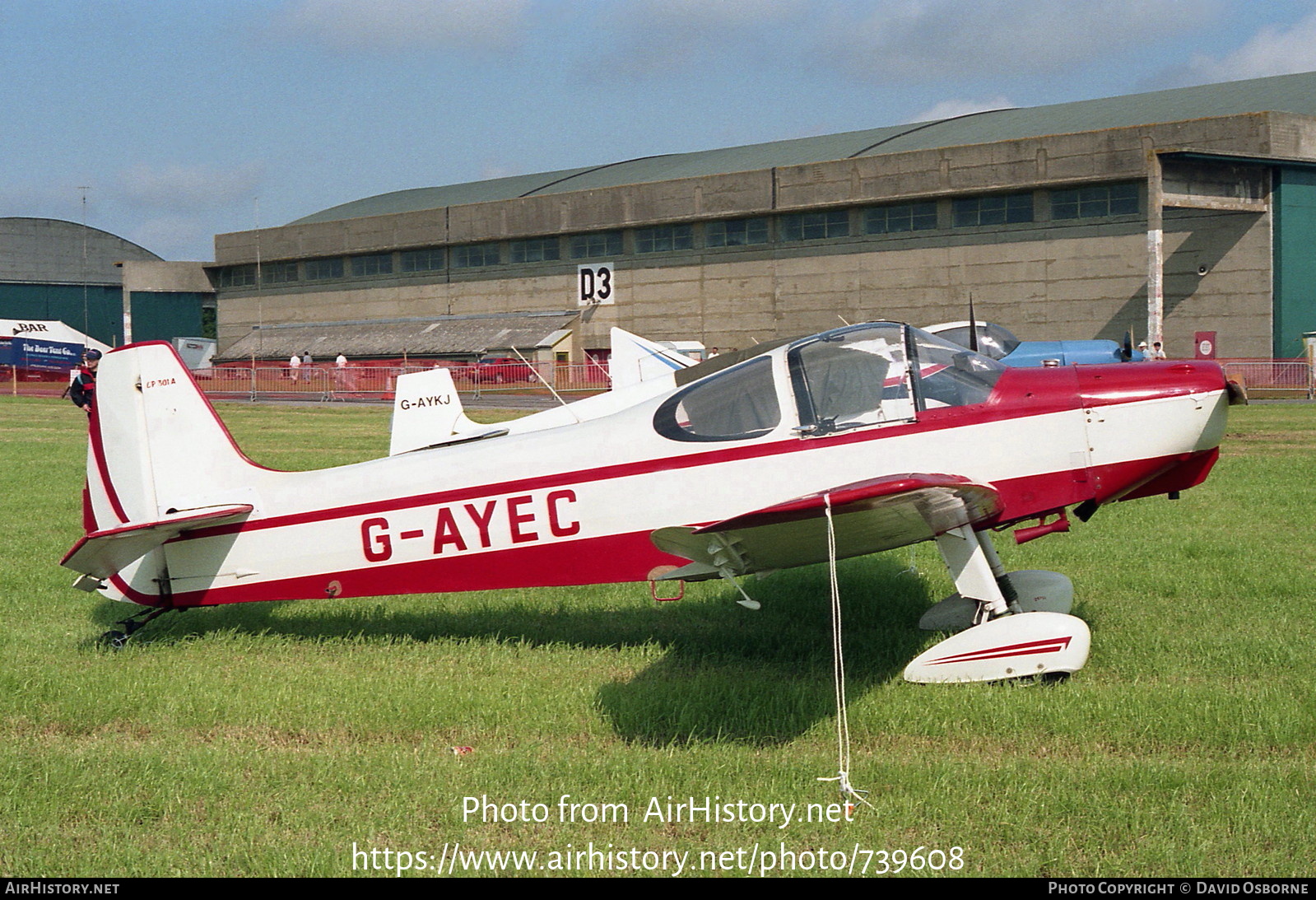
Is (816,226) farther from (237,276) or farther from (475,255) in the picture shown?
(237,276)

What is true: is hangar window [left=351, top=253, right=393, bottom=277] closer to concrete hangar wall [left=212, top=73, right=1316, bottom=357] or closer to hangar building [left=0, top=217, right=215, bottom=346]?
concrete hangar wall [left=212, top=73, right=1316, bottom=357]

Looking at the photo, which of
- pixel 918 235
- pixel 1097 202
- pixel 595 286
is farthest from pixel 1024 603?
pixel 595 286

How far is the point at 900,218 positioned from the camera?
4362 cm

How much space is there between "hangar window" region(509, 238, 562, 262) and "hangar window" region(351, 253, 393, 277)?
28.6 feet

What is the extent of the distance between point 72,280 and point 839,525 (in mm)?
87170

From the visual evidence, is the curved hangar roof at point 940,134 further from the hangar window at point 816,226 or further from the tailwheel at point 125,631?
the tailwheel at point 125,631

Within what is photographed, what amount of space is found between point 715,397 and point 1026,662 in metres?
2.23

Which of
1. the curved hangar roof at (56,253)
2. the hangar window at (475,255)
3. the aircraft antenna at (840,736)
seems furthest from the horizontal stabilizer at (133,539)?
the curved hangar roof at (56,253)

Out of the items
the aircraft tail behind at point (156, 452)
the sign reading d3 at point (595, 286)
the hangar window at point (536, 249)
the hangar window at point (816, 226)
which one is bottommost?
the aircraft tail behind at point (156, 452)

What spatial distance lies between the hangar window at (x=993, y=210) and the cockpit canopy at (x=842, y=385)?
36438mm

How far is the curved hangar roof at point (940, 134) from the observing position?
42188mm

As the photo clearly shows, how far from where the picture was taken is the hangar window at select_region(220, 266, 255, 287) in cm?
6788

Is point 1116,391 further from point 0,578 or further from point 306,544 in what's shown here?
point 0,578

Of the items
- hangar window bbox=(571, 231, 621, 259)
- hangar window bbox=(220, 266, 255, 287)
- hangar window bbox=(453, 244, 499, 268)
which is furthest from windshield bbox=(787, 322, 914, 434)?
hangar window bbox=(220, 266, 255, 287)
